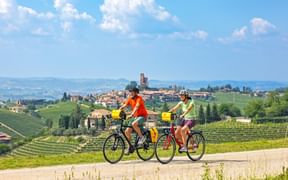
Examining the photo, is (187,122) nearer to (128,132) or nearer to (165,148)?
(165,148)

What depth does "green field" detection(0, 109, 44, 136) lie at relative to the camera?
142413 mm

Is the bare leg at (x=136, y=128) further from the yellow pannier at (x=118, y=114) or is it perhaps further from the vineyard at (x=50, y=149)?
the vineyard at (x=50, y=149)

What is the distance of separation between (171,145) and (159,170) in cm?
199

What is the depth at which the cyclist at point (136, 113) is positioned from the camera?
44.5 feet

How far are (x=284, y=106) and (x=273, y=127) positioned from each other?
34.2 m

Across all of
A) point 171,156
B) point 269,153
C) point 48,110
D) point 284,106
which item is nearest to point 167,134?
point 171,156

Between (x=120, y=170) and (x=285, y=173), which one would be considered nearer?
(x=285, y=173)

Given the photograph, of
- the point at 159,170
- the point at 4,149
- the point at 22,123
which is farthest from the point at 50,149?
the point at 22,123

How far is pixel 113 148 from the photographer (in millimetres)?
13492

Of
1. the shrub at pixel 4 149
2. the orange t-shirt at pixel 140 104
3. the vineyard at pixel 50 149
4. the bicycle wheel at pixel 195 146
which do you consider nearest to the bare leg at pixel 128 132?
the orange t-shirt at pixel 140 104

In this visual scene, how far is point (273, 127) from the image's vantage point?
159 feet

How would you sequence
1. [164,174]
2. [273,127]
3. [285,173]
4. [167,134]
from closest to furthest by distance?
[285,173], [164,174], [167,134], [273,127]

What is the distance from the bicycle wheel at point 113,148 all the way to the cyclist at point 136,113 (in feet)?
0.60

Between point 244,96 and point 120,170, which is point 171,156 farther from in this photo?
point 244,96
